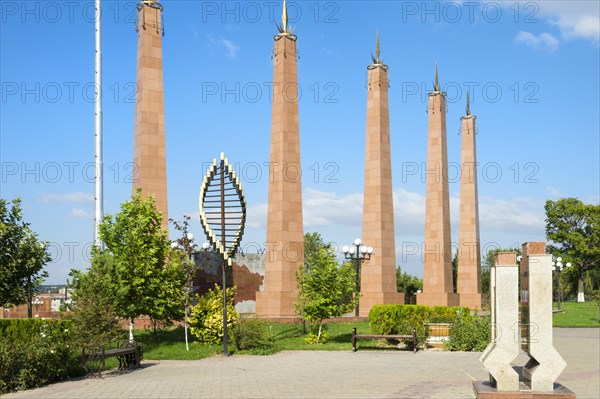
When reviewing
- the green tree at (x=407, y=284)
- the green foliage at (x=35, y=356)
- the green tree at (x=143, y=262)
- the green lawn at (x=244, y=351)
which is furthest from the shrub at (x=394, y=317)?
the green tree at (x=407, y=284)

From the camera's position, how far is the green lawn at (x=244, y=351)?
Result: 73.6 feet

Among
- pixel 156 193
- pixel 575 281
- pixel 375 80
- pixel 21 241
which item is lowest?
pixel 575 281

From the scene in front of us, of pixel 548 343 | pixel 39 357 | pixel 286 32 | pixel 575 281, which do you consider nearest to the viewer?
pixel 548 343

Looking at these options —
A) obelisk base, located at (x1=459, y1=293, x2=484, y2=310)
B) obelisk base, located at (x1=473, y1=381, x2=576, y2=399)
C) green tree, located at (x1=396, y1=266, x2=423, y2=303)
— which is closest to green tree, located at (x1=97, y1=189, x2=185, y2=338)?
obelisk base, located at (x1=473, y1=381, x2=576, y2=399)

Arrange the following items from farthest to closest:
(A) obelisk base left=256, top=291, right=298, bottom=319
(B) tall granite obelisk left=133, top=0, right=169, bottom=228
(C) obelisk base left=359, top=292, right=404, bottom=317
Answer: (C) obelisk base left=359, top=292, right=404, bottom=317 → (A) obelisk base left=256, top=291, right=298, bottom=319 → (B) tall granite obelisk left=133, top=0, right=169, bottom=228

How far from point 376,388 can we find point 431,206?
31696mm

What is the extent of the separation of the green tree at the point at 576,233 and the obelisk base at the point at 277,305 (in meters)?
44.6

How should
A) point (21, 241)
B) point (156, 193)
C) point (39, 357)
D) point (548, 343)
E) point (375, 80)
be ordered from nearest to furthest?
point (548, 343), point (39, 357), point (21, 241), point (156, 193), point (375, 80)

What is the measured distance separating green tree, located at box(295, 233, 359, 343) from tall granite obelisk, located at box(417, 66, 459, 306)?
65.3ft

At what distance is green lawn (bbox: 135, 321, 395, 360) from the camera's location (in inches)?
883

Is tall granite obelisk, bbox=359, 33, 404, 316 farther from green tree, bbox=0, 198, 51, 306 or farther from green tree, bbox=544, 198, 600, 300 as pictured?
green tree, bbox=544, 198, 600, 300

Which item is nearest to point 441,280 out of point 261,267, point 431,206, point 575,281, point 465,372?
point 431,206

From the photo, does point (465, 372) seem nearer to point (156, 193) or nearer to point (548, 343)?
point (548, 343)

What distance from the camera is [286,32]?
34844 mm
